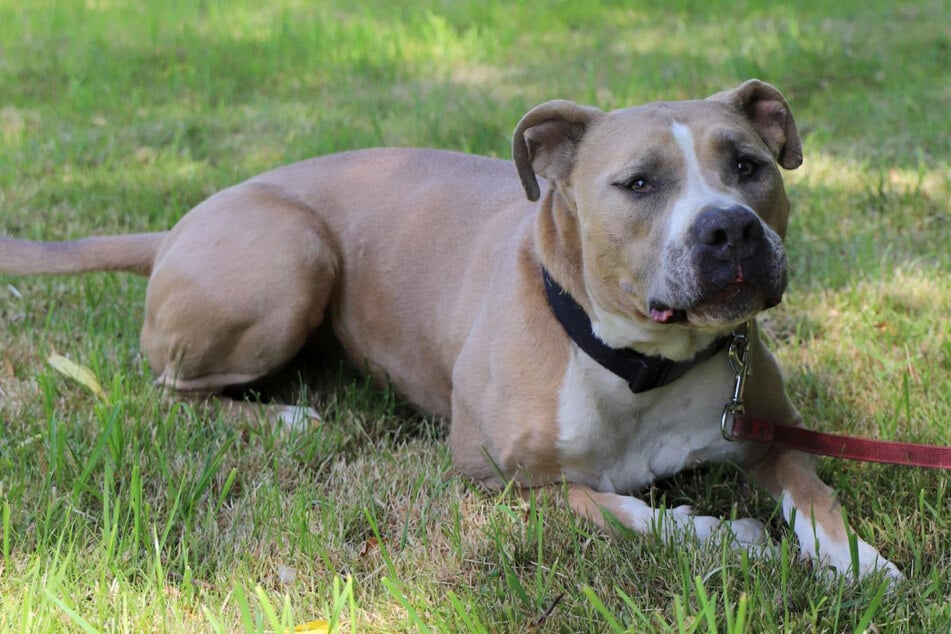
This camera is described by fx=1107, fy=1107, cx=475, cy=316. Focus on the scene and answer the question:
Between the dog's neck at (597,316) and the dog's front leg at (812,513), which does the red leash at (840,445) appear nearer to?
the dog's front leg at (812,513)

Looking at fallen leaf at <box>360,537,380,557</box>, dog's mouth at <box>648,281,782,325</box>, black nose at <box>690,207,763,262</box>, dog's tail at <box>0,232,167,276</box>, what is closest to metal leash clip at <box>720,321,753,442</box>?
dog's mouth at <box>648,281,782,325</box>

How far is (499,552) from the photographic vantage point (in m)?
2.58

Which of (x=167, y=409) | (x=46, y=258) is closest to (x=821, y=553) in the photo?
(x=167, y=409)

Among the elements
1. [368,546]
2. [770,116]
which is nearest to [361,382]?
[368,546]

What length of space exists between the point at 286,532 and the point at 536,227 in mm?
1061

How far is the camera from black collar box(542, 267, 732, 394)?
2834 millimetres

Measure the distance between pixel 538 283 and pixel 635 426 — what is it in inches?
18.4

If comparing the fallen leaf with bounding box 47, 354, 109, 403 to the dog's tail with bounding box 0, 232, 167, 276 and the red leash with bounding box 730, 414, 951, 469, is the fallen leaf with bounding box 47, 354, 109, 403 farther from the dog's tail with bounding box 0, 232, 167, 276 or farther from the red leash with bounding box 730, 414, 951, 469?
the red leash with bounding box 730, 414, 951, 469

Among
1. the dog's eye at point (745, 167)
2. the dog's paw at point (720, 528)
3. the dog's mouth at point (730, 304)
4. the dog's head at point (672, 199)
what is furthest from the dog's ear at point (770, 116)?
the dog's paw at point (720, 528)

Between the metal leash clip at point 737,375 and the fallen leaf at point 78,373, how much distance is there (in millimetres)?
1934

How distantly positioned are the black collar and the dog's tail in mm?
1747

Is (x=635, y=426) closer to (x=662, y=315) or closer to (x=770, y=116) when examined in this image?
(x=662, y=315)

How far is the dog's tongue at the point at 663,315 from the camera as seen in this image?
2.58 m

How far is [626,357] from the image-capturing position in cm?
285
